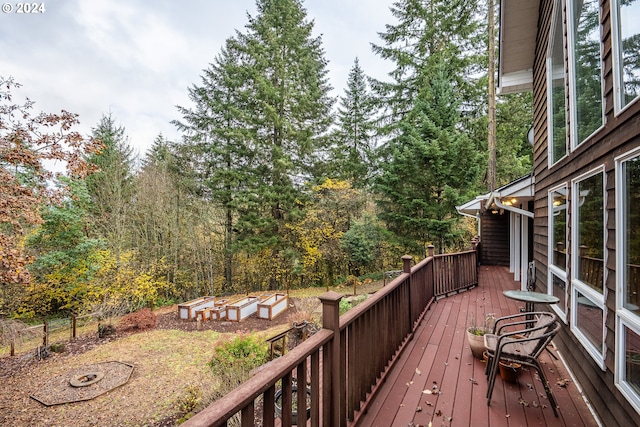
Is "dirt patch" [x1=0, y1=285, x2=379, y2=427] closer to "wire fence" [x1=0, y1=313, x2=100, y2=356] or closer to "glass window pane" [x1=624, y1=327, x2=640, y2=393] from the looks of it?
"wire fence" [x1=0, y1=313, x2=100, y2=356]

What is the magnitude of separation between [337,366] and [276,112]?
43.1ft

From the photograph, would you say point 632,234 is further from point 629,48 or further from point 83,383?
point 83,383

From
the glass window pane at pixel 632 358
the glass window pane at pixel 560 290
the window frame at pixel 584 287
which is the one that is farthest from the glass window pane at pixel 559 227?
the glass window pane at pixel 632 358

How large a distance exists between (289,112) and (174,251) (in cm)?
873

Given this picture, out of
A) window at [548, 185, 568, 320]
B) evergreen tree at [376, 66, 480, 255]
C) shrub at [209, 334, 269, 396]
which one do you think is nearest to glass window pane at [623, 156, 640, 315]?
window at [548, 185, 568, 320]

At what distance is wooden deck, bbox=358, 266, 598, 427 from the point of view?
84.9 inches

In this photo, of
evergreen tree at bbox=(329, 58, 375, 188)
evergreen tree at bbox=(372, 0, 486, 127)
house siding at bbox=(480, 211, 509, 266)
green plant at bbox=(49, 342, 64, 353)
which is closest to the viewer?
green plant at bbox=(49, 342, 64, 353)

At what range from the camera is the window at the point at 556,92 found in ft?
11.2

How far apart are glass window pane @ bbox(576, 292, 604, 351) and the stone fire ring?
8.18 m

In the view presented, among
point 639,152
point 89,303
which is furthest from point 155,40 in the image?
point 639,152

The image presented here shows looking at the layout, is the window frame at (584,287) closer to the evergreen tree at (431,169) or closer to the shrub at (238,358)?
the shrub at (238,358)

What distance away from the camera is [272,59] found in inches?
535

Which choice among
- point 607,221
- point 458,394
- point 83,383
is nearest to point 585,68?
point 607,221

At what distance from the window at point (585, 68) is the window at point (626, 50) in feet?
1.18
